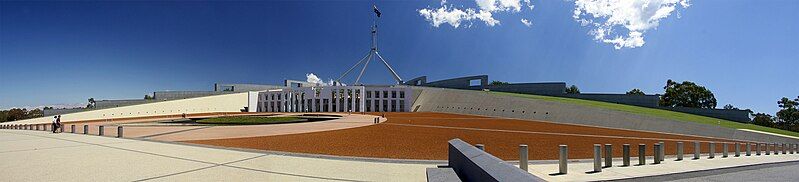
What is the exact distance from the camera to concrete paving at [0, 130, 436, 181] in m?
6.76

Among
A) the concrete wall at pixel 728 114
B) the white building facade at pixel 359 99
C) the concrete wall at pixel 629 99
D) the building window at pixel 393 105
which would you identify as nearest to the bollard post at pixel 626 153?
the concrete wall at pixel 728 114

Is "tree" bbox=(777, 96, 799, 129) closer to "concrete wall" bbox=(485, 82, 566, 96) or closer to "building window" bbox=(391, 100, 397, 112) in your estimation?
"concrete wall" bbox=(485, 82, 566, 96)

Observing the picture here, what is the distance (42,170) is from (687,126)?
95.9 ft

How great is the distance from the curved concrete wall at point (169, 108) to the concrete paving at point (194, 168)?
160ft

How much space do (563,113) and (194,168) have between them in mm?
31919

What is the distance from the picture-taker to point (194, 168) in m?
7.66

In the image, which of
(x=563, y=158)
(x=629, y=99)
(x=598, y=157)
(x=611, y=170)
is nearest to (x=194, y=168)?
(x=563, y=158)

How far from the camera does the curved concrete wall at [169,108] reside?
165 ft

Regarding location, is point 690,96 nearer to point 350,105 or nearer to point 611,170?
point 350,105

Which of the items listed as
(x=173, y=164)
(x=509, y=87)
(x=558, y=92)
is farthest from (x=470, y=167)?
(x=509, y=87)

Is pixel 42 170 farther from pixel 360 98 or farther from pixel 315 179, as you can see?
pixel 360 98

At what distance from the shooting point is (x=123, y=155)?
9.88 meters

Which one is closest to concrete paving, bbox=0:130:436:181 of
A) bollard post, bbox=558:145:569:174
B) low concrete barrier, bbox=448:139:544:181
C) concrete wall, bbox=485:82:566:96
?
low concrete barrier, bbox=448:139:544:181

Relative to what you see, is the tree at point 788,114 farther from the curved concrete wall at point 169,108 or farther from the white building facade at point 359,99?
the curved concrete wall at point 169,108
